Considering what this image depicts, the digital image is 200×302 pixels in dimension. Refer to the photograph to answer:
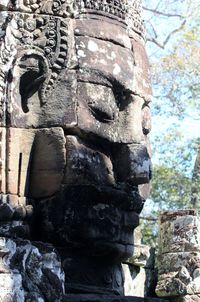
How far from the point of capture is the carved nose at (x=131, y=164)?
5699 mm

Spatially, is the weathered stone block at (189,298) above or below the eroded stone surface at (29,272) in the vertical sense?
below

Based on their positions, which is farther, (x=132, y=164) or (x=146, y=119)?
(x=146, y=119)

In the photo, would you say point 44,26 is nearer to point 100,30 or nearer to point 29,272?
point 100,30

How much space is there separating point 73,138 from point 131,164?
458 millimetres

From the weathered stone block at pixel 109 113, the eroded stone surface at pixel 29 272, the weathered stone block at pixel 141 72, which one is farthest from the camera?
the weathered stone block at pixel 141 72

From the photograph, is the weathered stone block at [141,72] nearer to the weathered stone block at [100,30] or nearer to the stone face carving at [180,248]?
the weathered stone block at [100,30]

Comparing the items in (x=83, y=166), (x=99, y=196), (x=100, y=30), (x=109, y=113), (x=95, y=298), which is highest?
(x=100, y=30)

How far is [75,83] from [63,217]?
86 cm

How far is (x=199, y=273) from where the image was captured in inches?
337

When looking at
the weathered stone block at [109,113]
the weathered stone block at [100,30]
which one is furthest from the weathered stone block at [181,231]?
the weathered stone block at [100,30]

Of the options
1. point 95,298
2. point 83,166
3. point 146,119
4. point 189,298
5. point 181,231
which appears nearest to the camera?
point 95,298

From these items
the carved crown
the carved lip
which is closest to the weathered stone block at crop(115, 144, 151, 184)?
the carved lip

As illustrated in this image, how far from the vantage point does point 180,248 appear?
8.78 m

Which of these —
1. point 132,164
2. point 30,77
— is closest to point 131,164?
point 132,164
